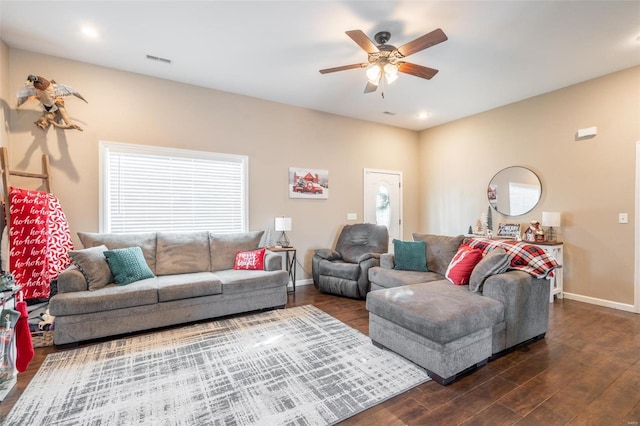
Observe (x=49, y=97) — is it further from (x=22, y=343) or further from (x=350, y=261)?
(x=350, y=261)

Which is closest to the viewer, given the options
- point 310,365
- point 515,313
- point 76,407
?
point 76,407

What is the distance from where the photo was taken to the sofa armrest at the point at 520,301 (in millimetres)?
2443

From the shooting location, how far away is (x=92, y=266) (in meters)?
2.91

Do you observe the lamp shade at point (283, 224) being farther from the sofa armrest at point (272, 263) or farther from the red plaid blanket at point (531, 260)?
the red plaid blanket at point (531, 260)

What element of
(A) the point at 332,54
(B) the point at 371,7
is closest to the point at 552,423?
(B) the point at 371,7

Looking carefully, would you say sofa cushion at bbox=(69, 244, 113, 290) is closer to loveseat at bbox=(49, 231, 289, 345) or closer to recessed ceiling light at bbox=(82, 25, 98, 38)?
loveseat at bbox=(49, 231, 289, 345)

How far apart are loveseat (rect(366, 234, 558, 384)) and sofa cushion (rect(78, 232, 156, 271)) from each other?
2754 millimetres

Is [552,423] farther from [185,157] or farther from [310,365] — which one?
[185,157]

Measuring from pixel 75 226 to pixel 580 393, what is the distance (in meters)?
5.12

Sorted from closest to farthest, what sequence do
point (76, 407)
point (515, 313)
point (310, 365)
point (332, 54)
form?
point (76, 407), point (310, 365), point (515, 313), point (332, 54)

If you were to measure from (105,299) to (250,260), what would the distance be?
5.23 ft

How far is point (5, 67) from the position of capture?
310 cm

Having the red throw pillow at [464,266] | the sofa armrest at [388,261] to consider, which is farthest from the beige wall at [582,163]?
the sofa armrest at [388,261]

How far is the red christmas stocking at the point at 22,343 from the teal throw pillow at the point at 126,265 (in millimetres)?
881
